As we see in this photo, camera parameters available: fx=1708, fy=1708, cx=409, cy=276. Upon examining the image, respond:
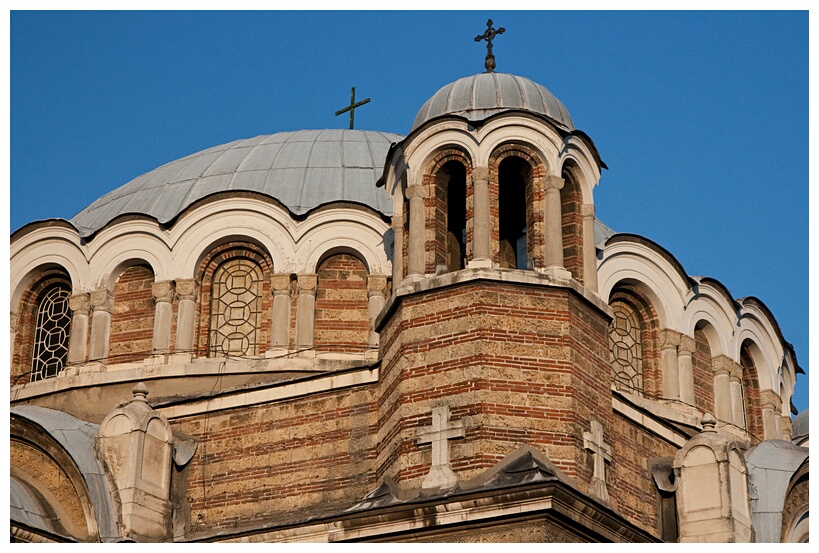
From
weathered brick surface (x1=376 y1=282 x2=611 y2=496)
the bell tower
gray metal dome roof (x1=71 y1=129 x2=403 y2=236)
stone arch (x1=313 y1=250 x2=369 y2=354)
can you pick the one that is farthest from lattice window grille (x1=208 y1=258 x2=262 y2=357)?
Answer: weathered brick surface (x1=376 y1=282 x2=611 y2=496)

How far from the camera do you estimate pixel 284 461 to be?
19078mm

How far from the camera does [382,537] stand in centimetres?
1672

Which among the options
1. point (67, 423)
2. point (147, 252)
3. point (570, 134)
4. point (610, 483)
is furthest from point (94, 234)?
point (610, 483)

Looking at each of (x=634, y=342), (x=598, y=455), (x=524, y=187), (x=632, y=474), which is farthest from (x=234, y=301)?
(x=598, y=455)

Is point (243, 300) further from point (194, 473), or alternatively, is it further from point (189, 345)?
point (194, 473)

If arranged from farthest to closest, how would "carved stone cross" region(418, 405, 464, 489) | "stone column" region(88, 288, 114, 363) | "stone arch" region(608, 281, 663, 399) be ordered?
"stone arch" region(608, 281, 663, 399), "stone column" region(88, 288, 114, 363), "carved stone cross" region(418, 405, 464, 489)

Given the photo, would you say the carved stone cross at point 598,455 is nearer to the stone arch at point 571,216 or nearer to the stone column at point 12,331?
the stone arch at point 571,216

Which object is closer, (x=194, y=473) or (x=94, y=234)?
(x=194, y=473)

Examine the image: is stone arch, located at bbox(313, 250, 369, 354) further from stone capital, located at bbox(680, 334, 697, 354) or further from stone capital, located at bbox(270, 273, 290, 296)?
stone capital, located at bbox(680, 334, 697, 354)

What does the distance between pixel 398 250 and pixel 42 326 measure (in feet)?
20.0

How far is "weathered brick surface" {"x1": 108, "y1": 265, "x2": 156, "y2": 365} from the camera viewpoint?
22348mm

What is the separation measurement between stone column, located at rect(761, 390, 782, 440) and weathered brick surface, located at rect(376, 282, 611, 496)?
6277 millimetres

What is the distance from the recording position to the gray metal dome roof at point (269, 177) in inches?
937

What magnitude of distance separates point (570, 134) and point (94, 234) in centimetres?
718
